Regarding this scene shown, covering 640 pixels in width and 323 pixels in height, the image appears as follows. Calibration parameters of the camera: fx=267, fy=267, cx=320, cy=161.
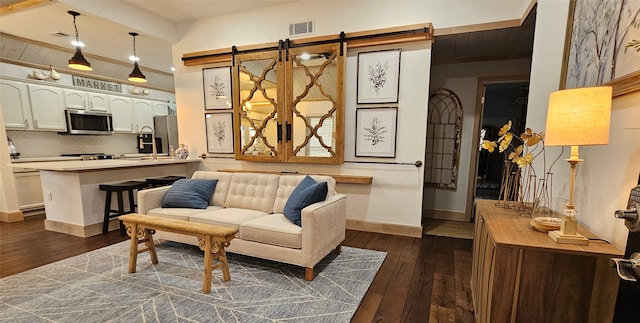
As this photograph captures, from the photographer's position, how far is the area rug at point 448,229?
12.0ft

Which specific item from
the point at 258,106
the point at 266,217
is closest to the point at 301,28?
the point at 258,106

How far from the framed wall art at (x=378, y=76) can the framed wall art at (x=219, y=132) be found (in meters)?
2.21

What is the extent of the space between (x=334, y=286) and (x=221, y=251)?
38.8 inches

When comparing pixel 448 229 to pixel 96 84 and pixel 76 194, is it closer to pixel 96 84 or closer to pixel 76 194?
pixel 76 194

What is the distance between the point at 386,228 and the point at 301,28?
304cm

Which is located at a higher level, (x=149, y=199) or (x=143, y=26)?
(x=143, y=26)

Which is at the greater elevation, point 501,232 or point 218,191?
point 501,232

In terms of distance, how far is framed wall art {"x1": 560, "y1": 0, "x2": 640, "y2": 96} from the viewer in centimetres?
115

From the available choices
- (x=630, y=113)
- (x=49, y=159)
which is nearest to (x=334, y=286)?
(x=630, y=113)

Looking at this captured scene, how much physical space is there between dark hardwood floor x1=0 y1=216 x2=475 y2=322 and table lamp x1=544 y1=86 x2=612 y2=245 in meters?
1.05

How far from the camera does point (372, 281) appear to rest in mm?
2385

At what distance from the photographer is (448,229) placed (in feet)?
12.6

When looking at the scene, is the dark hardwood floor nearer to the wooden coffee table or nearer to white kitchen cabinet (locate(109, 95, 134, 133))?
the wooden coffee table

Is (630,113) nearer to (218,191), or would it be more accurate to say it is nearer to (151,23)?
(218,191)
